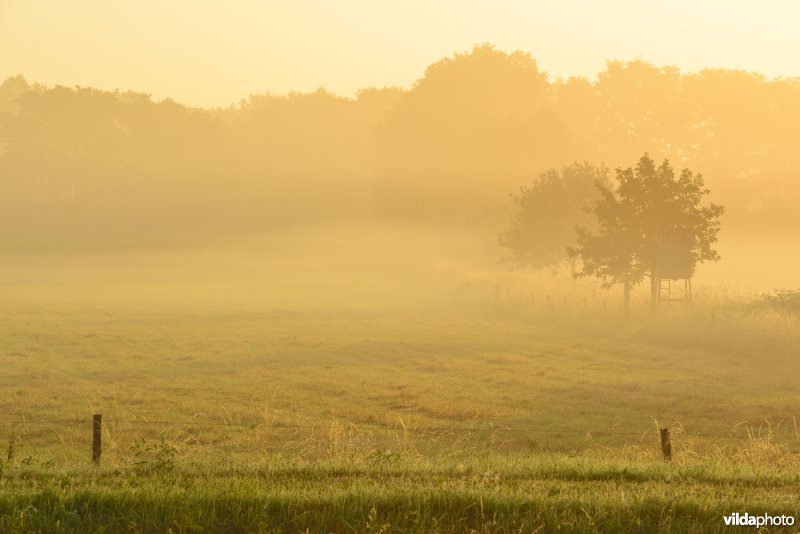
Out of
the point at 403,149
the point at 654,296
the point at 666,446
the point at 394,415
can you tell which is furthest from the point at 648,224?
the point at 403,149

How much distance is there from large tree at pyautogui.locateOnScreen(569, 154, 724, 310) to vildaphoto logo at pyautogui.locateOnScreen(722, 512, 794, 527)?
35.1 metres

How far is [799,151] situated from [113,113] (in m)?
93.5

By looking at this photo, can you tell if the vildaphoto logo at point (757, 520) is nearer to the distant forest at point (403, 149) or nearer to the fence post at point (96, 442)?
the fence post at point (96, 442)

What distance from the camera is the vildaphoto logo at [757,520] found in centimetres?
917

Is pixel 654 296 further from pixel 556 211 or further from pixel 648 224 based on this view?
pixel 556 211

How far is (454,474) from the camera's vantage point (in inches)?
444

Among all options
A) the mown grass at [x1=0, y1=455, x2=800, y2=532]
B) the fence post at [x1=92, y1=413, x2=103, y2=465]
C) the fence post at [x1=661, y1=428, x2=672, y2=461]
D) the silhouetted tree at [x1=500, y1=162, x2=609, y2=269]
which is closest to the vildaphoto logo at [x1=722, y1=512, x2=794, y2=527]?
the mown grass at [x1=0, y1=455, x2=800, y2=532]

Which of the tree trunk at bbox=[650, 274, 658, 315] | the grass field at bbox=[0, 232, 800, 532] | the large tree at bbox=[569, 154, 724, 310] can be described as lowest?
the grass field at bbox=[0, 232, 800, 532]

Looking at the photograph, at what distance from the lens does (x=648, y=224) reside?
148 feet

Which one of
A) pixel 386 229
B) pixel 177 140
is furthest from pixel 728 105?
pixel 177 140

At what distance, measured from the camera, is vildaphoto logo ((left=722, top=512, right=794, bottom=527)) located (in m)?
9.17

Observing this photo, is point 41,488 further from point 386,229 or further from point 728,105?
point 728,105

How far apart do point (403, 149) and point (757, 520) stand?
4312 inches

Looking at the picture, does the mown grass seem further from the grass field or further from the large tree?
the large tree
